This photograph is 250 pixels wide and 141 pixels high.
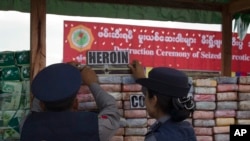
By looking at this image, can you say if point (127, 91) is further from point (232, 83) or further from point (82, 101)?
point (232, 83)

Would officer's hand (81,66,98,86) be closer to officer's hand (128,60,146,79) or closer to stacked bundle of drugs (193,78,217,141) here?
officer's hand (128,60,146,79)

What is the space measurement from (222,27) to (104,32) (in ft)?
4.32

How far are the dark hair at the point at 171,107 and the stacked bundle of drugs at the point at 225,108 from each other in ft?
4.97

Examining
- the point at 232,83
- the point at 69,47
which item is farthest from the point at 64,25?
the point at 232,83

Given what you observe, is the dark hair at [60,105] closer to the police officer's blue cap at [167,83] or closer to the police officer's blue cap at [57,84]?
the police officer's blue cap at [57,84]

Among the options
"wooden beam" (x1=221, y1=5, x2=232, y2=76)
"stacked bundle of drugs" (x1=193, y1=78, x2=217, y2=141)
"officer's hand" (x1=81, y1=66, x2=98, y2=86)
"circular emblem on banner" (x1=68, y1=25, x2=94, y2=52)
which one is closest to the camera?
"officer's hand" (x1=81, y1=66, x2=98, y2=86)

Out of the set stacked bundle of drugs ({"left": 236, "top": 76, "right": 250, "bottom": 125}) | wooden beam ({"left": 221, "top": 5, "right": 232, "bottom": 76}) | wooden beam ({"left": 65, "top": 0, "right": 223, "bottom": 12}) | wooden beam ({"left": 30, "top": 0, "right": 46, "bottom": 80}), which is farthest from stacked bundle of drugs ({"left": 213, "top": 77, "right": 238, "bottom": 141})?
wooden beam ({"left": 30, "top": 0, "right": 46, "bottom": 80})

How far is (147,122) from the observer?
345 centimetres

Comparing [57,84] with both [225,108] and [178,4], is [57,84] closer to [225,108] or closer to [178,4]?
[225,108]

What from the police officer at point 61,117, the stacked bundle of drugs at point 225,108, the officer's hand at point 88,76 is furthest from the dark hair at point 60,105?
the stacked bundle of drugs at point 225,108

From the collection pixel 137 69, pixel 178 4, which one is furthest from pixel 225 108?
pixel 178 4

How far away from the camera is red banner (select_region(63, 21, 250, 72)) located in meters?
4.63

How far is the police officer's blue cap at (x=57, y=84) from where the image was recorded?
6.91 ft

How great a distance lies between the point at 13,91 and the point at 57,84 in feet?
4.39
